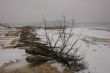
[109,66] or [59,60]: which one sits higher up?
[59,60]

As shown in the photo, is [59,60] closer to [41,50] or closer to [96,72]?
[41,50]

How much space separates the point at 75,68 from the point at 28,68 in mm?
2497

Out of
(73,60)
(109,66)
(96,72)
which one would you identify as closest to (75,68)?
(73,60)

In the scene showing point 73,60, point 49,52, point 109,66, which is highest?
point 49,52

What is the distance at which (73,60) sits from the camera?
6562 mm

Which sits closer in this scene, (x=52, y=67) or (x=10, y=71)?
(x=10, y=71)

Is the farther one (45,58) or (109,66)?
(109,66)

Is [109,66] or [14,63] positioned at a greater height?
[14,63]

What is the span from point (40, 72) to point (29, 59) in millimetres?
1034

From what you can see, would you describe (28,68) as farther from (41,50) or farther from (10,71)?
(41,50)

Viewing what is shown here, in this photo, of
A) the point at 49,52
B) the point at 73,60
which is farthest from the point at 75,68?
the point at 49,52

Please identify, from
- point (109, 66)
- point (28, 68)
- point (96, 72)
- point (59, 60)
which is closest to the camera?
point (28, 68)

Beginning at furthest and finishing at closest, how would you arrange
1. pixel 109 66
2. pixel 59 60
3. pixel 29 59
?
pixel 109 66 < pixel 59 60 < pixel 29 59

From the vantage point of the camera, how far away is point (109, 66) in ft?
24.2
